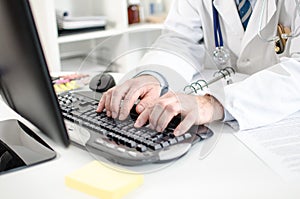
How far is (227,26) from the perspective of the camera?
1.31 metres

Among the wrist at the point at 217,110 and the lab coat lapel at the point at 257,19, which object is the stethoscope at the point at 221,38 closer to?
the lab coat lapel at the point at 257,19

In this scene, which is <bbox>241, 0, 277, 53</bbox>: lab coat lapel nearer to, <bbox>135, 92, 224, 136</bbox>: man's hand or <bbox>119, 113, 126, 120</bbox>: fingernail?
<bbox>135, 92, 224, 136</bbox>: man's hand

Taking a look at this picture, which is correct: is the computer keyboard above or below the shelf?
above

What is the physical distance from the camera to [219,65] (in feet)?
4.00

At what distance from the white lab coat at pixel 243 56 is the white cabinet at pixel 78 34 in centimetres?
→ 86

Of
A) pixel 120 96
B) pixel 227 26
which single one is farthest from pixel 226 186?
pixel 227 26

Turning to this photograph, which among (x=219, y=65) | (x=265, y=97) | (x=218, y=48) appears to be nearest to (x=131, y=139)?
(x=265, y=97)

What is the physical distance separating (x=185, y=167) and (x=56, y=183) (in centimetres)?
22

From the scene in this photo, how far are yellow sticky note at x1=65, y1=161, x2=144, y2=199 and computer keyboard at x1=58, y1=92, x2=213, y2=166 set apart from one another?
0.11ft

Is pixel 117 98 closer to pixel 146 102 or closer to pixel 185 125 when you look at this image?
pixel 146 102

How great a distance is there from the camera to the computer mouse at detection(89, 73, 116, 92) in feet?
3.48

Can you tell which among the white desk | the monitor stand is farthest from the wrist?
the monitor stand

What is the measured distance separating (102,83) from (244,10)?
1.74ft

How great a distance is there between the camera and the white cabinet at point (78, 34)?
7.18ft
